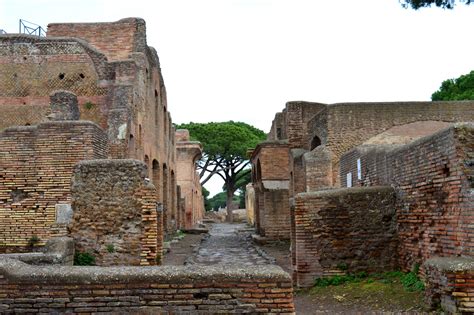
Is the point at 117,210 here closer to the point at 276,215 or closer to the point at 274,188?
the point at 276,215

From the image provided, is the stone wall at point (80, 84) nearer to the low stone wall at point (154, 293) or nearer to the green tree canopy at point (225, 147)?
the low stone wall at point (154, 293)

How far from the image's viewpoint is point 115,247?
8.96m

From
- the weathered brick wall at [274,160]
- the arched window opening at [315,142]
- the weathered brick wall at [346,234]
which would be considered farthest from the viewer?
the weathered brick wall at [274,160]

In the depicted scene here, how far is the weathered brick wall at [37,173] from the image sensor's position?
10.7m

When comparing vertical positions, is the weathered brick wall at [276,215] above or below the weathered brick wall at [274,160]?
below

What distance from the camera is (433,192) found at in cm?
790

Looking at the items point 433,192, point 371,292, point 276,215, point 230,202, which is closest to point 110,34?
point 276,215

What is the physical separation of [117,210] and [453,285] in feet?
17.5

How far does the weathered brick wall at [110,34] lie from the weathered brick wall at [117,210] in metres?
10.1

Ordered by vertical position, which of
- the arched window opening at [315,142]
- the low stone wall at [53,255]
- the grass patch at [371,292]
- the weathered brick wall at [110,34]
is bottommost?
the grass patch at [371,292]

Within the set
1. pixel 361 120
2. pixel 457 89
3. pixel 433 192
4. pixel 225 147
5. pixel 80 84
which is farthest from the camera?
pixel 225 147

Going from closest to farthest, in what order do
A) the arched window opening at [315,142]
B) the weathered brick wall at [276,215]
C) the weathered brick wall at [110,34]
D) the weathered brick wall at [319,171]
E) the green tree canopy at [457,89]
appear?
the weathered brick wall at [319,171]
the weathered brick wall at [110,34]
the arched window opening at [315,142]
the weathered brick wall at [276,215]
the green tree canopy at [457,89]

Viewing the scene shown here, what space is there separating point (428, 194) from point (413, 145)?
3.07 feet

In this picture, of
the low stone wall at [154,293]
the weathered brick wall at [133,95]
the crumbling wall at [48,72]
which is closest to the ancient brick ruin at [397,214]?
the low stone wall at [154,293]
